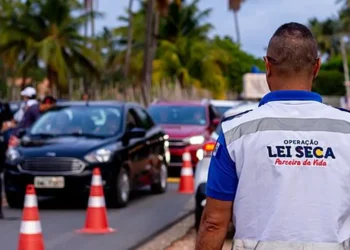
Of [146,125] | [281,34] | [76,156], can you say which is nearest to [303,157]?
[281,34]

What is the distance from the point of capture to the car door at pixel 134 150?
568 inches

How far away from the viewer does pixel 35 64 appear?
54688mm

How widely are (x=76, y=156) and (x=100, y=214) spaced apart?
2404 mm

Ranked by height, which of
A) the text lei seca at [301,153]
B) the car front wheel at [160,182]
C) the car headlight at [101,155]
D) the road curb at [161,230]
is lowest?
the road curb at [161,230]

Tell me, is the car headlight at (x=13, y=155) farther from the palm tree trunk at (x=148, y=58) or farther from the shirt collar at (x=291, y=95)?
the palm tree trunk at (x=148, y=58)

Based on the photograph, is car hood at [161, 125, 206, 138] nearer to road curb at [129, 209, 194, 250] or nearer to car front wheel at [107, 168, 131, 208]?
car front wheel at [107, 168, 131, 208]

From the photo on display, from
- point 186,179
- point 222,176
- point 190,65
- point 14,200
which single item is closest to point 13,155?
point 14,200

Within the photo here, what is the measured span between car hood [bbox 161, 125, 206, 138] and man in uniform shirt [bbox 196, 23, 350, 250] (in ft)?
55.1

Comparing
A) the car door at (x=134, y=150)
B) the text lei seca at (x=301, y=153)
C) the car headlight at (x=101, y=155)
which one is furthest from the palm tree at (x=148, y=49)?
the text lei seca at (x=301, y=153)

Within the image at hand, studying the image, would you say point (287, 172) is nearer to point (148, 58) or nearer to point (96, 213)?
point (96, 213)

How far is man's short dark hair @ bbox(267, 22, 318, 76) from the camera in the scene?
361cm

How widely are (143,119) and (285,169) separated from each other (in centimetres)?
1266

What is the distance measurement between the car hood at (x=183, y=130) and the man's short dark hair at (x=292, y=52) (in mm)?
16752

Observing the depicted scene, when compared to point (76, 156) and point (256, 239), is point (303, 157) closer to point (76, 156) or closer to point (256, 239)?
point (256, 239)
